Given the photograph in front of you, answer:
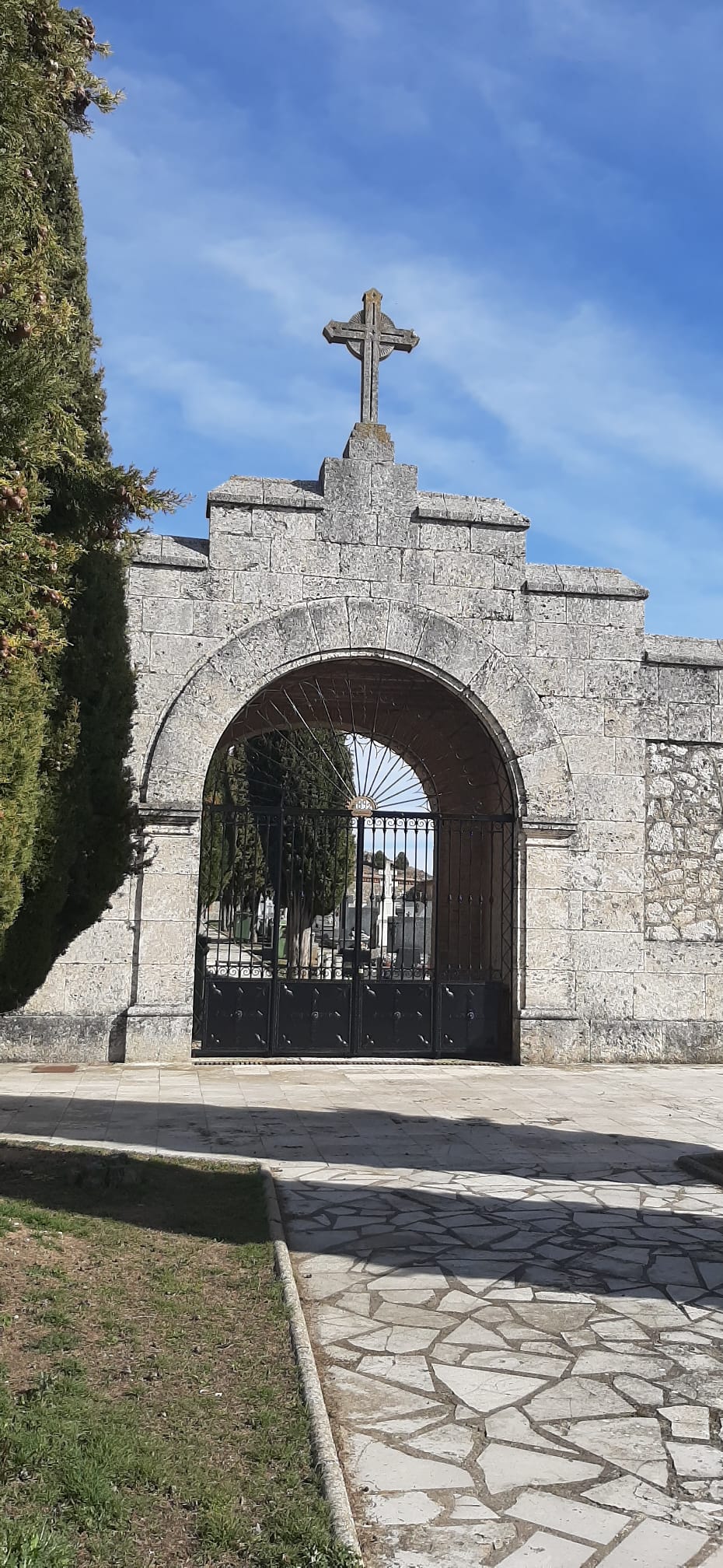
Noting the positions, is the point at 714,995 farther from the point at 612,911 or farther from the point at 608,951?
the point at 612,911

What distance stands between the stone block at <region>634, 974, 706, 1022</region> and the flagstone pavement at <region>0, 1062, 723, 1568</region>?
5.75 feet

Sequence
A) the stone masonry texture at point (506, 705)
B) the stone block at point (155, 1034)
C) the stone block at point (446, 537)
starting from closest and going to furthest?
1. the stone block at point (155, 1034)
2. the stone masonry texture at point (506, 705)
3. the stone block at point (446, 537)

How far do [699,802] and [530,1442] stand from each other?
8382 millimetres

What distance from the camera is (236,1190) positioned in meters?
5.58

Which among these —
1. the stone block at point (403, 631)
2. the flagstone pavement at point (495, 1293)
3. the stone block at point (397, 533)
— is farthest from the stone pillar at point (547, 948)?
the stone block at point (397, 533)

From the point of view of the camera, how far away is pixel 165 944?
9.64 metres

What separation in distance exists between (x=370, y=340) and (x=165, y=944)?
234 inches

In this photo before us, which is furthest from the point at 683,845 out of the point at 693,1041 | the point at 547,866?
the point at 693,1041

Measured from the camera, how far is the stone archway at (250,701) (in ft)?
31.6

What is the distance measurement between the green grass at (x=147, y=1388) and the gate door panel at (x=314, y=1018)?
4.85m

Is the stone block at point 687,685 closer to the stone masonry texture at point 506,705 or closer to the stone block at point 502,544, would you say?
the stone masonry texture at point 506,705

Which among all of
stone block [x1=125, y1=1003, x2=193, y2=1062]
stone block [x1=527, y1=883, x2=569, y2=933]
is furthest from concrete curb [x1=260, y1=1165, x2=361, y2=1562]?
stone block [x1=527, y1=883, x2=569, y2=933]

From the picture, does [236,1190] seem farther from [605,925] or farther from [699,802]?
[699,802]

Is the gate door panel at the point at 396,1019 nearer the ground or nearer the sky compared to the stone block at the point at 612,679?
nearer the ground
